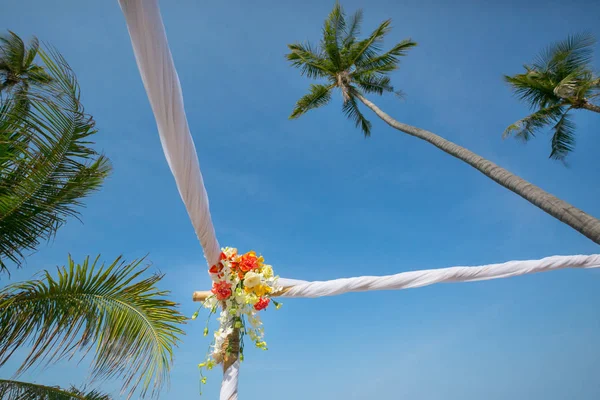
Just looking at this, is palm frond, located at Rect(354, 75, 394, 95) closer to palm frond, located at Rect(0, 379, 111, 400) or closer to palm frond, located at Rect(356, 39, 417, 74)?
palm frond, located at Rect(356, 39, 417, 74)

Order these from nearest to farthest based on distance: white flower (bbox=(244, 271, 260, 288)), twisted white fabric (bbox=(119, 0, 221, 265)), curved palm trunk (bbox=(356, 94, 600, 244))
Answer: twisted white fabric (bbox=(119, 0, 221, 265)) < white flower (bbox=(244, 271, 260, 288)) < curved palm trunk (bbox=(356, 94, 600, 244))

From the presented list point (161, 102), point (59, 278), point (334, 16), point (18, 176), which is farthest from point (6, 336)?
point (334, 16)

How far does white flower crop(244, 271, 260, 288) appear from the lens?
2984 millimetres

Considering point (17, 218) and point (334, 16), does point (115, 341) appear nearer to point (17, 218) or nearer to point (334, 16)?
point (17, 218)

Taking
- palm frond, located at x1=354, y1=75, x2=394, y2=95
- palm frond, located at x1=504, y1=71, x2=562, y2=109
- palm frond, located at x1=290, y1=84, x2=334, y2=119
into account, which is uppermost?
palm frond, located at x1=354, y1=75, x2=394, y2=95

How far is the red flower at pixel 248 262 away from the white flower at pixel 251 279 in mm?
91

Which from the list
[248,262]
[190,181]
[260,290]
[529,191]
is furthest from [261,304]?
[529,191]

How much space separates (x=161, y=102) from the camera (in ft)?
5.60

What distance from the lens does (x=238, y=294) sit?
3.02 m

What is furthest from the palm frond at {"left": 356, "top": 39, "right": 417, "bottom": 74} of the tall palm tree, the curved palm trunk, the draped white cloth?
the draped white cloth

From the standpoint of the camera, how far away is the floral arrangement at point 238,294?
9.80 ft

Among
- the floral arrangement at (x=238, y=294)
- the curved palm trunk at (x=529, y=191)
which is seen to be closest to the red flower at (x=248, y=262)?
the floral arrangement at (x=238, y=294)

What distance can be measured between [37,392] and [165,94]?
290 centimetres

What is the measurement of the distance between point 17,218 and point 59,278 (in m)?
0.79
